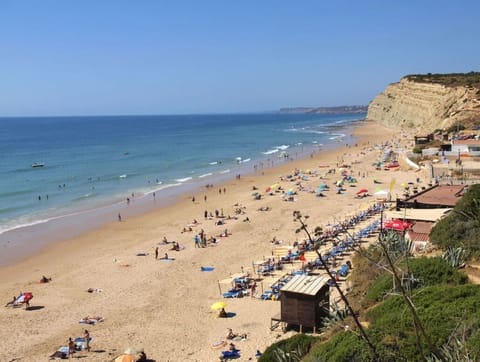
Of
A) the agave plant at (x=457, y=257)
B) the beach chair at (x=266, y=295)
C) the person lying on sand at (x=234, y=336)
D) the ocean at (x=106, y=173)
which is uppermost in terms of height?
the agave plant at (x=457, y=257)

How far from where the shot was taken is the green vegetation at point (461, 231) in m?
13.3

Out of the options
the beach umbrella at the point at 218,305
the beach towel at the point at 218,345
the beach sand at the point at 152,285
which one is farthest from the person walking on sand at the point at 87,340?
the beach umbrella at the point at 218,305

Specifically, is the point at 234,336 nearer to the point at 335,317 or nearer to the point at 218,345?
the point at 218,345

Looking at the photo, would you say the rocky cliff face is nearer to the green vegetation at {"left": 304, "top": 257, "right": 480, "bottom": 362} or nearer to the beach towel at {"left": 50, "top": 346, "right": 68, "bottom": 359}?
the green vegetation at {"left": 304, "top": 257, "right": 480, "bottom": 362}

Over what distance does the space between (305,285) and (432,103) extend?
67.5 m

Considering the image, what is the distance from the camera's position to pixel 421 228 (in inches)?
701

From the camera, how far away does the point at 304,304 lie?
13.3 metres

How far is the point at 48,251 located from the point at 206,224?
30.0ft

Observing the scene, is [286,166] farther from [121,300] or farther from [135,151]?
[121,300]

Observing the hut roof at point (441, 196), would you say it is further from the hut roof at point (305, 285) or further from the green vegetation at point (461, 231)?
the hut roof at point (305, 285)

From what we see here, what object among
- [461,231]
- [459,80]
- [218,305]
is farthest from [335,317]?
[459,80]

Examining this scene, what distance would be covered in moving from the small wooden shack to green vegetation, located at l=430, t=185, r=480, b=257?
13.5 ft

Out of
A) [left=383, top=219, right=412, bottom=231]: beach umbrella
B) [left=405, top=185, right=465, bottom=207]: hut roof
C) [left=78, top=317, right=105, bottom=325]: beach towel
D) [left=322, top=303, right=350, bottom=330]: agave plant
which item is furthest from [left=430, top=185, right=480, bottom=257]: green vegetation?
[left=78, top=317, right=105, bottom=325]: beach towel

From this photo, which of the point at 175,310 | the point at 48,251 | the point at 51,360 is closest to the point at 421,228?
the point at 175,310
